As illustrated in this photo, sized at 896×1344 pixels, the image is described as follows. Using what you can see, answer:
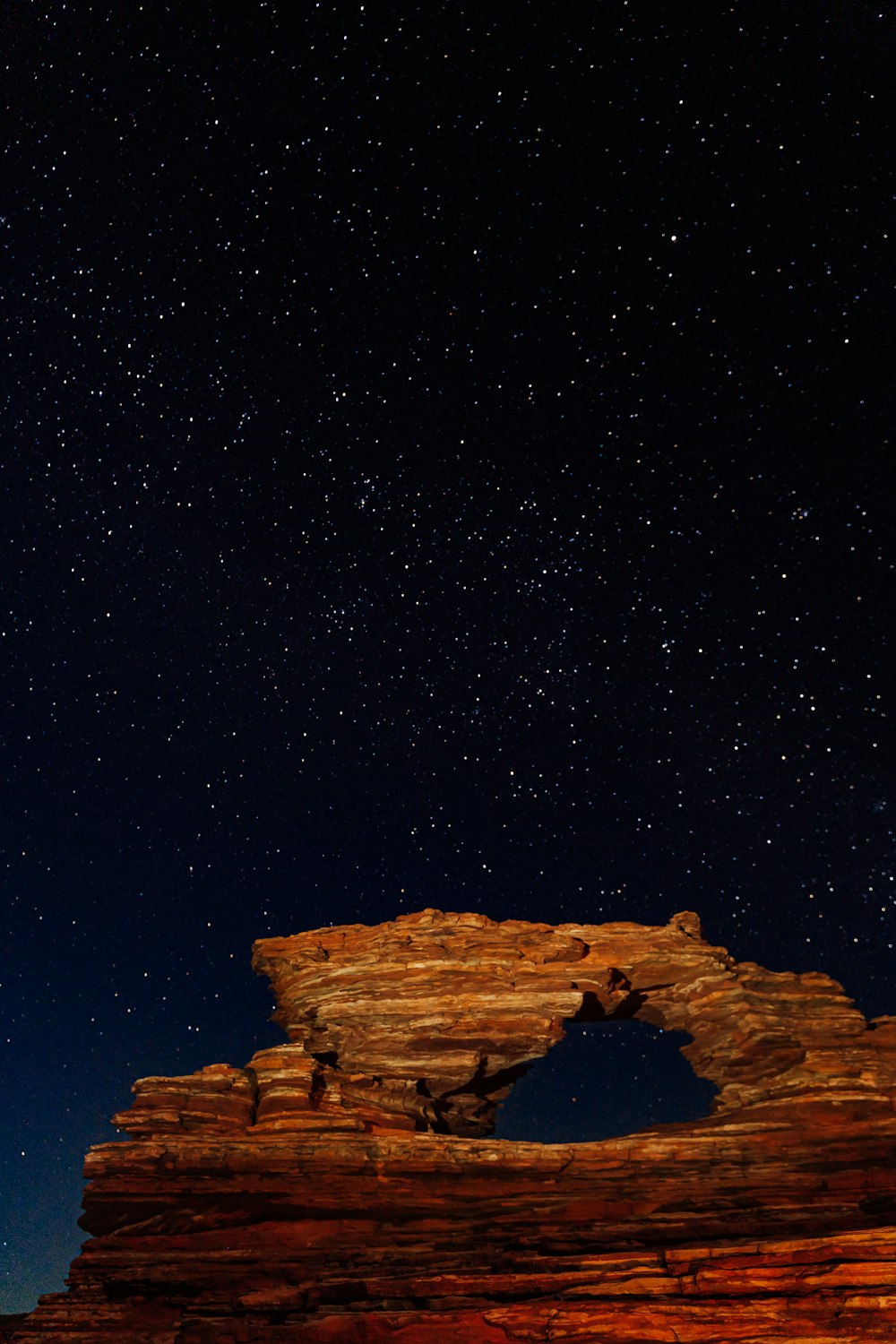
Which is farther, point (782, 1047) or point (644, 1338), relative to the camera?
point (782, 1047)

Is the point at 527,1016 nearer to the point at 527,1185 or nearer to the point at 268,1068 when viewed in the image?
the point at 527,1185

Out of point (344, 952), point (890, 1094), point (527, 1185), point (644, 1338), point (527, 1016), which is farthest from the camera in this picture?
point (344, 952)

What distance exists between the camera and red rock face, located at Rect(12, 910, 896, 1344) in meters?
19.0

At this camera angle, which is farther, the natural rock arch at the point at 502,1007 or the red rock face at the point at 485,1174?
the natural rock arch at the point at 502,1007

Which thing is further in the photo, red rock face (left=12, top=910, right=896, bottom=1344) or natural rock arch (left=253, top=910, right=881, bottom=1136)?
natural rock arch (left=253, top=910, right=881, bottom=1136)

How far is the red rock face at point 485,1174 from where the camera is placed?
19.0m

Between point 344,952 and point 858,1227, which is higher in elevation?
point 344,952

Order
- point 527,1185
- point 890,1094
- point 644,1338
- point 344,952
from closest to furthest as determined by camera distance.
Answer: point 644,1338 → point 527,1185 → point 890,1094 → point 344,952

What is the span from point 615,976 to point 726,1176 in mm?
7381

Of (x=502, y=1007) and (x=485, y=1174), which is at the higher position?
(x=502, y=1007)

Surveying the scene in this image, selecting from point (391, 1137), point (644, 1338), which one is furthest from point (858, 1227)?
point (391, 1137)

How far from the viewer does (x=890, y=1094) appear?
25875 mm

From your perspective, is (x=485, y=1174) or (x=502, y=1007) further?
(x=502, y=1007)

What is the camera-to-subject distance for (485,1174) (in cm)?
2367
